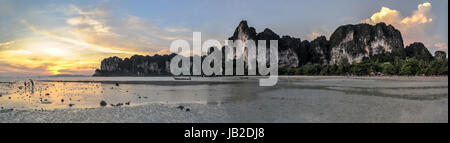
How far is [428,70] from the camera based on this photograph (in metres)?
75.6

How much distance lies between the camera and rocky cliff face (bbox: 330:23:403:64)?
511 feet

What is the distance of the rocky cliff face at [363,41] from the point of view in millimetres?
155750

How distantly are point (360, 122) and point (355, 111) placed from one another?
253cm

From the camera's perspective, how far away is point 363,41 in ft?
542

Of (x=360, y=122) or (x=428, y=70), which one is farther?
(x=428, y=70)

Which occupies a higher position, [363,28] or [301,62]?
[363,28]
